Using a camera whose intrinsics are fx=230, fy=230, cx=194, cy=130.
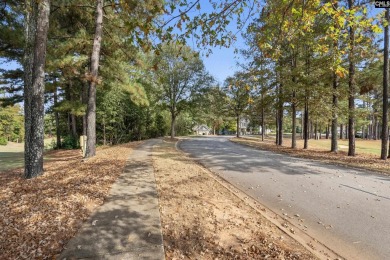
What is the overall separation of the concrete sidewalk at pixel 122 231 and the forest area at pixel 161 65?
229cm

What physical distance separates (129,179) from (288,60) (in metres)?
14.6

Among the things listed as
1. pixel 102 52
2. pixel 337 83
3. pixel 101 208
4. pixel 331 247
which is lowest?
pixel 331 247

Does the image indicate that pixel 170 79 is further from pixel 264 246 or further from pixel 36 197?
pixel 264 246

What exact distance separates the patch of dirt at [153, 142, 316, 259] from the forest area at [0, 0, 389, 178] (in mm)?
2301

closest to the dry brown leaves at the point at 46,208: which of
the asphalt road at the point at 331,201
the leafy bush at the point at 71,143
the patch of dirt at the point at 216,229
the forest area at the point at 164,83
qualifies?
the forest area at the point at 164,83

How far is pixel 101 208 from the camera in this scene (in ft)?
14.3

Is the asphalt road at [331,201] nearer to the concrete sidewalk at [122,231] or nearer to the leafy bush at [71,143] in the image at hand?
the concrete sidewalk at [122,231]

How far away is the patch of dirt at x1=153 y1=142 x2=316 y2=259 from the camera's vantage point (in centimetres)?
316

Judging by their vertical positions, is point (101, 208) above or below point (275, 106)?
below

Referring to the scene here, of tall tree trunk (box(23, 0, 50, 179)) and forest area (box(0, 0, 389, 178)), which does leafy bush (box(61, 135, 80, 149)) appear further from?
tall tree trunk (box(23, 0, 50, 179))

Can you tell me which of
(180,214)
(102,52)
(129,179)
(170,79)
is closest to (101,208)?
(180,214)

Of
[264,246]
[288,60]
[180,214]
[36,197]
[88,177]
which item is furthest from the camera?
[288,60]

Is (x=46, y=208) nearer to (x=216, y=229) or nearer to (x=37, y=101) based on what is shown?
(x=216, y=229)

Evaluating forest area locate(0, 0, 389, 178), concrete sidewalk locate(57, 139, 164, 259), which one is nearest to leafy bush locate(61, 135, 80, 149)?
forest area locate(0, 0, 389, 178)
